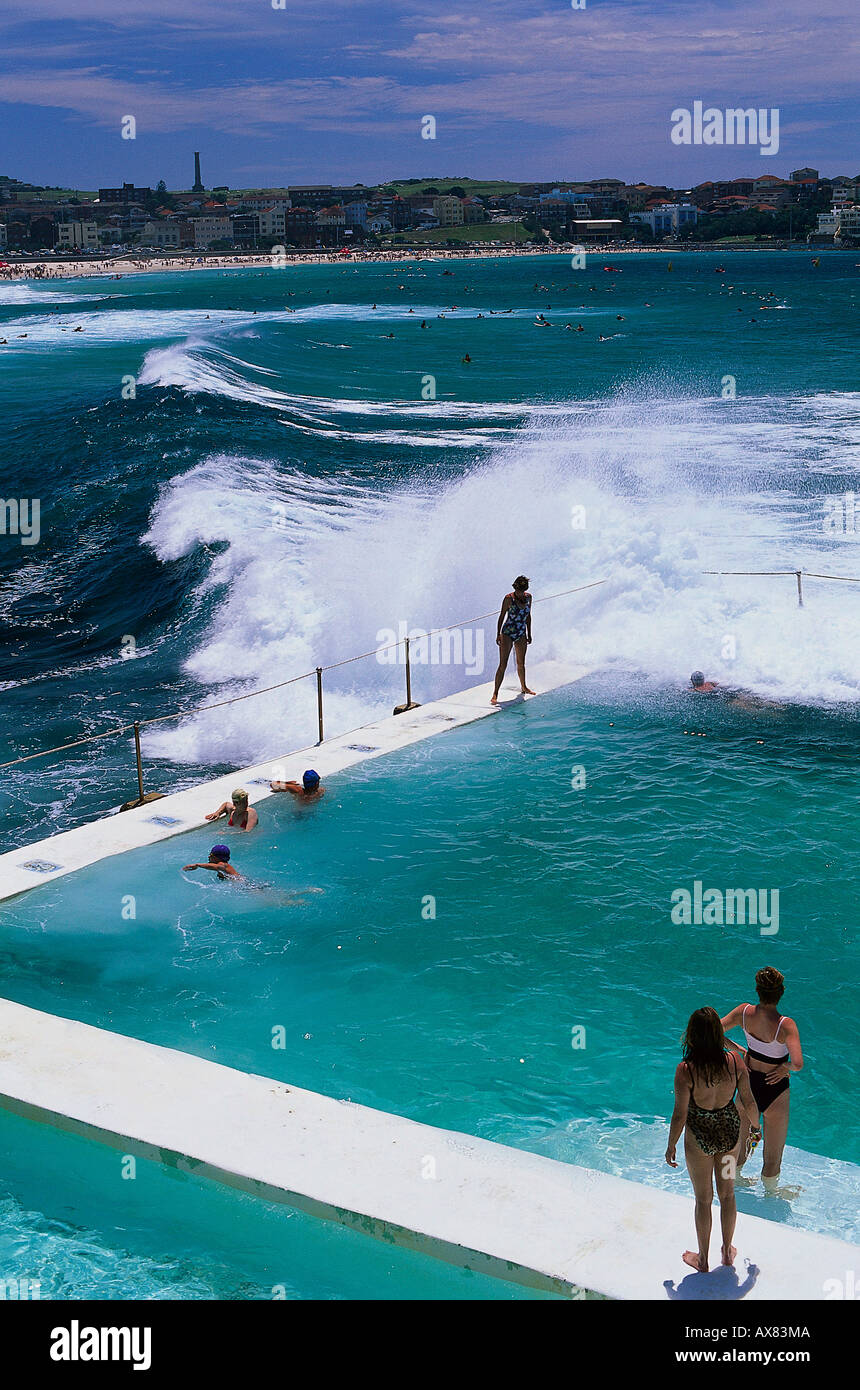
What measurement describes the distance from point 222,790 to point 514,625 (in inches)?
168

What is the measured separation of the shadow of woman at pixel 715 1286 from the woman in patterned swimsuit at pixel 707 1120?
47 millimetres

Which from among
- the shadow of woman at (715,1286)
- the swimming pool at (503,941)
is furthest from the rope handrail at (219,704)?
the shadow of woman at (715,1286)

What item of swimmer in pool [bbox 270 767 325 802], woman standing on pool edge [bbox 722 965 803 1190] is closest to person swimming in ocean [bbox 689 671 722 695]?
swimmer in pool [bbox 270 767 325 802]

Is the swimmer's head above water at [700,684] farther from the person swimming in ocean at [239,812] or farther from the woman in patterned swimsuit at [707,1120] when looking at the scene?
the woman in patterned swimsuit at [707,1120]

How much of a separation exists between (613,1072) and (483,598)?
12544 mm

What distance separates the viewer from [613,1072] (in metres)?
8.53

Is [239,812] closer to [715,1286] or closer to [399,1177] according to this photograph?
[399,1177]

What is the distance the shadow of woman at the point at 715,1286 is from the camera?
6168 millimetres

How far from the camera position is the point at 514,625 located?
51.6 ft

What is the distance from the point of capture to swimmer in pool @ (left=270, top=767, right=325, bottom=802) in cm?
1295

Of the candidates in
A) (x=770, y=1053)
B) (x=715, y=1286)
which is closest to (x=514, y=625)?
(x=770, y=1053)

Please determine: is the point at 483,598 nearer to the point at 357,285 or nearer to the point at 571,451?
the point at 571,451

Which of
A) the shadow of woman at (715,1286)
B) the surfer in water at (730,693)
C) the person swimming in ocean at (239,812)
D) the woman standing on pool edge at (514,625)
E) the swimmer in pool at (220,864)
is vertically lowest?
the shadow of woman at (715,1286)

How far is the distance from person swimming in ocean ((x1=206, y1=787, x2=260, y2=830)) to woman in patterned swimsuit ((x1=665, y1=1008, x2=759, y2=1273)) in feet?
21.4
